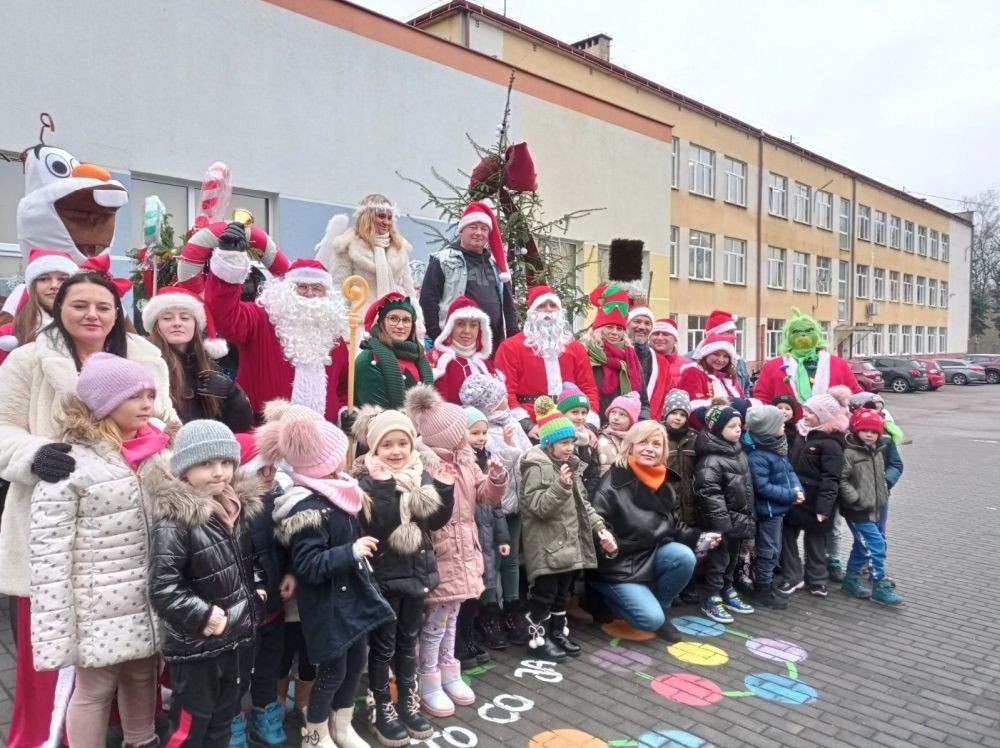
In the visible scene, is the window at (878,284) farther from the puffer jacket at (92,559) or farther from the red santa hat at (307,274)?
the puffer jacket at (92,559)

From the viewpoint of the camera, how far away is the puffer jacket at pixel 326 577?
301cm

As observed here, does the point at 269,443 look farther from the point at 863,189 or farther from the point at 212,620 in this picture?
the point at 863,189

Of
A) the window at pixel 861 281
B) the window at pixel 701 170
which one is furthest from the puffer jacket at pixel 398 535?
the window at pixel 861 281

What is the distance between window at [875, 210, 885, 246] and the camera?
3844 cm

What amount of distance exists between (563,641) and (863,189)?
38381 mm

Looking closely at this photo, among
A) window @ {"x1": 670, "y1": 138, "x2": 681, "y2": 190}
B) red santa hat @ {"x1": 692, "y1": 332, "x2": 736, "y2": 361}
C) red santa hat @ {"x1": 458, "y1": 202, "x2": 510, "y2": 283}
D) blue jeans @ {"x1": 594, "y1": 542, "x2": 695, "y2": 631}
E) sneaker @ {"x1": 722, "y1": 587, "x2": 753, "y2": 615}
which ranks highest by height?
window @ {"x1": 670, "y1": 138, "x2": 681, "y2": 190}

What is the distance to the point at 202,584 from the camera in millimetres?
2652

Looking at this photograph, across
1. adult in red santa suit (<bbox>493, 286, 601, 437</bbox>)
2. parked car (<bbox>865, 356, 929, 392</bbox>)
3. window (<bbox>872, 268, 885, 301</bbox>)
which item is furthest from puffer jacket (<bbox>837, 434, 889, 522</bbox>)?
window (<bbox>872, 268, 885, 301</bbox>)

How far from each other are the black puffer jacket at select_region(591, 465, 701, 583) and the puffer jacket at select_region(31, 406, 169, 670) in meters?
2.79

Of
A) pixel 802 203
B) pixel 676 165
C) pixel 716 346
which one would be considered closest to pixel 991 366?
pixel 802 203

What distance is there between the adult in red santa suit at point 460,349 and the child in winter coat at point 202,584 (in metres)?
2.17

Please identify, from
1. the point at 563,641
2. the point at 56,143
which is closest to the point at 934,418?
the point at 563,641

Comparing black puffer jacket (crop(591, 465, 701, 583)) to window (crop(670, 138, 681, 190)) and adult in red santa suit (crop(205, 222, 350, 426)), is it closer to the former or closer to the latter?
adult in red santa suit (crop(205, 222, 350, 426))

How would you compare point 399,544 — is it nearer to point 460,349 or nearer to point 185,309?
point 185,309
